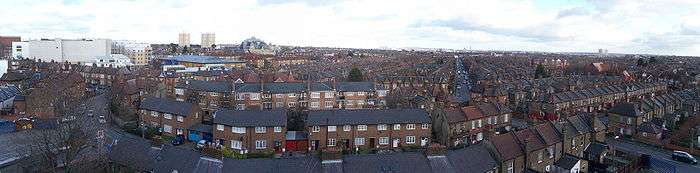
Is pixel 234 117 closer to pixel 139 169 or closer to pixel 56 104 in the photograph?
pixel 139 169

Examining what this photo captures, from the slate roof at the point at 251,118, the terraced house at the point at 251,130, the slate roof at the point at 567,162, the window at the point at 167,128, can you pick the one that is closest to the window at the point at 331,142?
the terraced house at the point at 251,130

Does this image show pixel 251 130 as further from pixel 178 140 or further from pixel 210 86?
pixel 210 86

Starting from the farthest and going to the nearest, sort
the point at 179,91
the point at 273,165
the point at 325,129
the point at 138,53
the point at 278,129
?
the point at 138,53 < the point at 179,91 < the point at 325,129 < the point at 278,129 < the point at 273,165

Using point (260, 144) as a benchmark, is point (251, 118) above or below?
above

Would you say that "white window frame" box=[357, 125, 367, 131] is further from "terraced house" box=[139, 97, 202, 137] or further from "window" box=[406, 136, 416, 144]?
"terraced house" box=[139, 97, 202, 137]

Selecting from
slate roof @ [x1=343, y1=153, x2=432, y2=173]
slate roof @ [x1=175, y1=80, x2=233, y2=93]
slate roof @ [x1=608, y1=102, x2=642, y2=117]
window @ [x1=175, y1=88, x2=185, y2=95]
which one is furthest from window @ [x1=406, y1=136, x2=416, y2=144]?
window @ [x1=175, y1=88, x2=185, y2=95]

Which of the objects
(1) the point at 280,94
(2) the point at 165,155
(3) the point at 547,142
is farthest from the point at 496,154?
(1) the point at 280,94

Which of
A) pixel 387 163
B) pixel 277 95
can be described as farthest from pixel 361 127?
pixel 277 95
